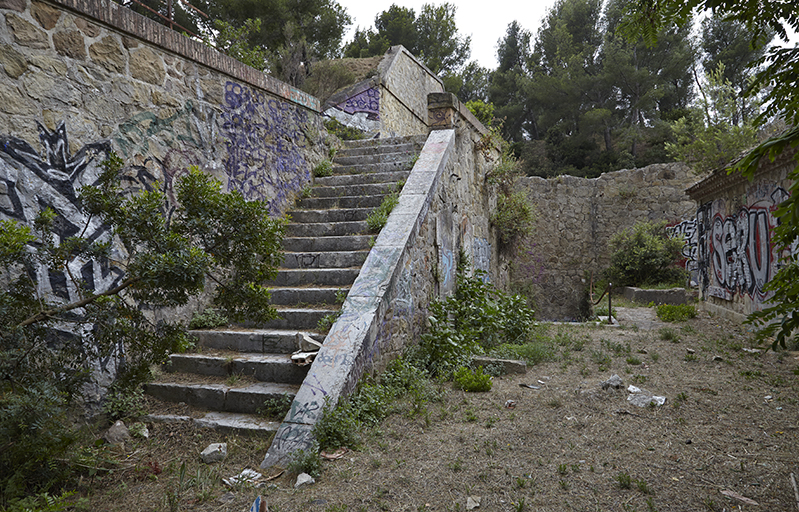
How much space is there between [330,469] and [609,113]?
23.2 m

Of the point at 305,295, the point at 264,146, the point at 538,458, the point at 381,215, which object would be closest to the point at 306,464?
the point at 538,458

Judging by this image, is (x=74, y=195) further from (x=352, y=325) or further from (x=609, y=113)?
(x=609, y=113)

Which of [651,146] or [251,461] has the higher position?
[651,146]

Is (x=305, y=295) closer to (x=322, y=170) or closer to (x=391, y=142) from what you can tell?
(x=322, y=170)

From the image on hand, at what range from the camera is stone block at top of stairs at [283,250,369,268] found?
17.9 ft

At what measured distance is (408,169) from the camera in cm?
699

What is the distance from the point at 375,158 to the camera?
764 cm

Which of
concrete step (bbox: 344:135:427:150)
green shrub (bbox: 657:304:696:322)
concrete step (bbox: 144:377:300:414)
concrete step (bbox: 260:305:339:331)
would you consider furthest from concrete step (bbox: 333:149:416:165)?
green shrub (bbox: 657:304:696:322)

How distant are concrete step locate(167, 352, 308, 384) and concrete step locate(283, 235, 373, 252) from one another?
1810mm

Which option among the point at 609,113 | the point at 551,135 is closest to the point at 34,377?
the point at 609,113

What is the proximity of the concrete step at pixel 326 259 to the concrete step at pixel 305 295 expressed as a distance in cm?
47

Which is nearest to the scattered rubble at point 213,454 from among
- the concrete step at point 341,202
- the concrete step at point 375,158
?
the concrete step at point 341,202

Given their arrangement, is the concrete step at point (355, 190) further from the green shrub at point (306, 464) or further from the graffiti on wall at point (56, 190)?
the green shrub at point (306, 464)

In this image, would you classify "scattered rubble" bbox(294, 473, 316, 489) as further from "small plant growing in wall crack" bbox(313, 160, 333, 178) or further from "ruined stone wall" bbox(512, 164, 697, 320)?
"ruined stone wall" bbox(512, 164, 697, 320)
